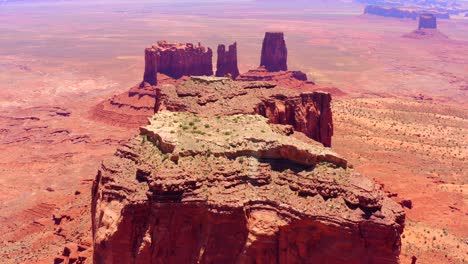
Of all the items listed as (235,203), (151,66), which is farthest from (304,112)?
(151,66)

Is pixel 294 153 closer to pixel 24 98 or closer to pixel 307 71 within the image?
pixel 24 98

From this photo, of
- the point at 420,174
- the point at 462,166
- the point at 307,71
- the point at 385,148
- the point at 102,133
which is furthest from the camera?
the point at 307,71

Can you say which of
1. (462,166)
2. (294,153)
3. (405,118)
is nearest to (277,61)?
(405,118)

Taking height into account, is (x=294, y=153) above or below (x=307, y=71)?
above

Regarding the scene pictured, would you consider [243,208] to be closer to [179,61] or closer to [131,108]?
[131,108]

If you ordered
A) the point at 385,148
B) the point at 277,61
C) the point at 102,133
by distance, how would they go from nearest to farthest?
the point at 385,148
the point at 102,133
the point at 277,61

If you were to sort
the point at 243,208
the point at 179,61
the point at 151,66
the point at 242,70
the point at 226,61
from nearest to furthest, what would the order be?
the point at 243,208, the point at 151,66, the point at 179,61, the point at 226,61, the point at 242,70

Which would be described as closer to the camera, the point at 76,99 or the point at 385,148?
the point at 385,148
